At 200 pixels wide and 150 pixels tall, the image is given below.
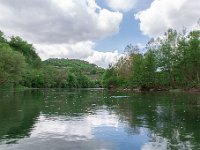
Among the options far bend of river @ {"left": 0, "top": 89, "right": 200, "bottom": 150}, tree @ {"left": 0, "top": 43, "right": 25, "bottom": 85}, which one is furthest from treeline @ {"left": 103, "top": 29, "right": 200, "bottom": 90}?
far bend of river @ {"left": 0, "top": 89, "right": 200, "bottom": 150}

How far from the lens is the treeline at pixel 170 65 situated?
115250 millimetres

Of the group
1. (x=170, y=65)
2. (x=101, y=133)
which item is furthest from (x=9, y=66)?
(x=101, y=133)

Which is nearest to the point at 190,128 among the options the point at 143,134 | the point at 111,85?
the point at 143,134

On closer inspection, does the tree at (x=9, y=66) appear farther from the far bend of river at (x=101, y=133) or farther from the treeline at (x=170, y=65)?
the far bend of river at (x=101, y=133)

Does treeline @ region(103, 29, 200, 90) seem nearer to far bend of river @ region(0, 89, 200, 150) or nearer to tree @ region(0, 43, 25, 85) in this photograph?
tree @ region(0, 43, 25, 85)

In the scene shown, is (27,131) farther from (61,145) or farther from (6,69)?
(6,69)

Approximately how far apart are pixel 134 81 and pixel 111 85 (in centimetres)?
3960

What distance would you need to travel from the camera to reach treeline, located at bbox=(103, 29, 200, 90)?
115m

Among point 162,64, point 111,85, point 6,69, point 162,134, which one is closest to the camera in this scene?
point 162,134

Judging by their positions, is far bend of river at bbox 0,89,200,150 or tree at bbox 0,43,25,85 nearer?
far bend of river at bbox 0,89,200,150

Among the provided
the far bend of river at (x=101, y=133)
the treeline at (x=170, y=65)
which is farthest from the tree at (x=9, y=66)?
the far bend of river at (x=101, y=133)

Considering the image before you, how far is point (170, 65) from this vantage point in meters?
121

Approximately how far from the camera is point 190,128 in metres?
24.4

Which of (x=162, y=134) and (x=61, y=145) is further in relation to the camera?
(x=162, y=134)
